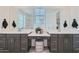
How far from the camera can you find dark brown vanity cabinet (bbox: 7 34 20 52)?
6156 mm

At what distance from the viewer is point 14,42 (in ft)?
20.2

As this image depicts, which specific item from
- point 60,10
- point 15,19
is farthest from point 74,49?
point 15,19

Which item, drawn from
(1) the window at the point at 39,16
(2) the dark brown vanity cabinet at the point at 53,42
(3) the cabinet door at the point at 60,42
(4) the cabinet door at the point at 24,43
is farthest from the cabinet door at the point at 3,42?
(3) the cabinet door at the point at 60,42

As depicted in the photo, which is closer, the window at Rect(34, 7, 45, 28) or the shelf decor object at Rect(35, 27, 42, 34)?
the shelf decor object at Rect(35, 27, 42, 34)

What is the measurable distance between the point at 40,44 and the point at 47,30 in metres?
0.79

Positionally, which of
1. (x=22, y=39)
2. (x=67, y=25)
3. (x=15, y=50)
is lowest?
(x=15, y=50)

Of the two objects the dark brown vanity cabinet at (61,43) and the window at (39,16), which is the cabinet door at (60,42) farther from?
the window at (39,16)

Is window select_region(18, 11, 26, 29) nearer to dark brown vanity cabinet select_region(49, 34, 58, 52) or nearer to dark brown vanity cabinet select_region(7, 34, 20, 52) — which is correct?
dark brown vanity cabinet select_region(7, 34, 20, 52)

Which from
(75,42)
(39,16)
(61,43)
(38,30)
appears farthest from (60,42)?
(39,16)

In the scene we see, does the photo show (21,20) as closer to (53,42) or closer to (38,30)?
(38,30)

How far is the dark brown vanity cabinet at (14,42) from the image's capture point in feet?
20.2

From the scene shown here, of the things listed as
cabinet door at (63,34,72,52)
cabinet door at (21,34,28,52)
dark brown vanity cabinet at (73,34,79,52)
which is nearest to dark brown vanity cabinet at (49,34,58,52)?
cabinet door at (63,34,72,52)

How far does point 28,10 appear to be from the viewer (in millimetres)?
6914

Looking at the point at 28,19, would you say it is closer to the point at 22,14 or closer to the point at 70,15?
the point at 22,14
